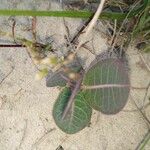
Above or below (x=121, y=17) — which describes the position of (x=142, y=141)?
below

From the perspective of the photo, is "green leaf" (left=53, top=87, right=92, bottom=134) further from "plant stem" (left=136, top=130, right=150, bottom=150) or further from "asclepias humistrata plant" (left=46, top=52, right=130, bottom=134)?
"plant stem" (left=136, top=130, right=150, bottom=150)

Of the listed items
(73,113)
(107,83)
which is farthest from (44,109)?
(107,83)

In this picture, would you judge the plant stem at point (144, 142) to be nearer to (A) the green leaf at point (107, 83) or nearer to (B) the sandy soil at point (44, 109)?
(B) the sandy soil at point (44, 109)

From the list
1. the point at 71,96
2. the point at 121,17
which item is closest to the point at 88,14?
the point at 121,17

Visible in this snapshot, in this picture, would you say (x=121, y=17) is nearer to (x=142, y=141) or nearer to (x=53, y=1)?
(x=53, y=1)

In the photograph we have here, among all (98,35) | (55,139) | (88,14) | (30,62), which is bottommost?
(55,139)

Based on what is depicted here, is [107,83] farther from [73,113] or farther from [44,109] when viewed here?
[44,109]

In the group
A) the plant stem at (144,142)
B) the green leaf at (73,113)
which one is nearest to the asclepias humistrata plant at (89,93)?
the green leaf at (73,113)
